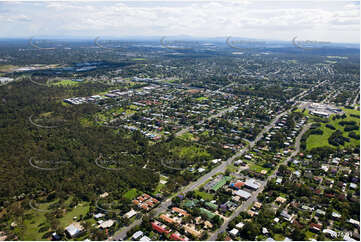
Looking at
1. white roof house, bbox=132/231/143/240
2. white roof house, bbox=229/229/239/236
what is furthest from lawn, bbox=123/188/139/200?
white roof house, bbox=229/229/239/236

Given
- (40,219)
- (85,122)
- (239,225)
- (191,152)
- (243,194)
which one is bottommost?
(40,219)

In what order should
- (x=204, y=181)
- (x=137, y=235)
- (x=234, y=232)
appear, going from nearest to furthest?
(x=137, y=235) < (x=234, y=232) < (x=204, y=181)

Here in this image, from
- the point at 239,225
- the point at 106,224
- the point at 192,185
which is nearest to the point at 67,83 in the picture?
the point at 192,185

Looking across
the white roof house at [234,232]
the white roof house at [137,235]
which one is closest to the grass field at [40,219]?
the white roof house at [137,235]

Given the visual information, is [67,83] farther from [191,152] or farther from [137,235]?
[137,235]

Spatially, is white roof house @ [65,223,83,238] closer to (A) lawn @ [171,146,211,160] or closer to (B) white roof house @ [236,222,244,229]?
(B) white roof house @ [236,222,244,229]

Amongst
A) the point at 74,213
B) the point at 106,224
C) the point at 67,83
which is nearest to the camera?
the point at 106,224

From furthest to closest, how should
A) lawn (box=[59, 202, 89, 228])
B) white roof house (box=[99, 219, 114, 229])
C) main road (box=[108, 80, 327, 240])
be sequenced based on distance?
lawn (box=[59, 202, 89, 228])
white roof house (box=[99, 219, 114, 229])
main road (box=[108, 80, 327, 240])

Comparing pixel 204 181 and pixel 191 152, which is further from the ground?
pixel 191 152
